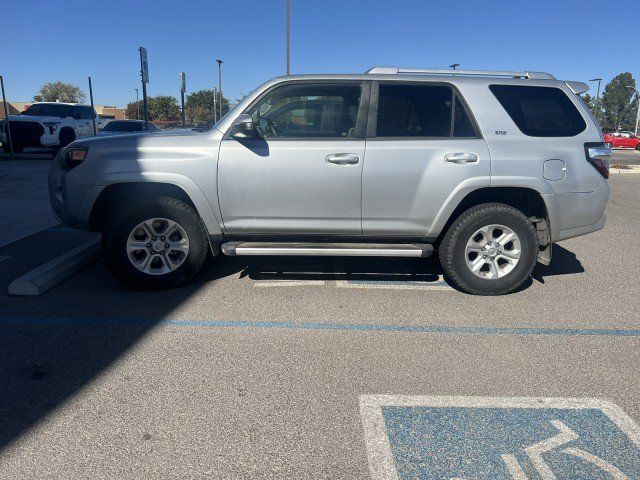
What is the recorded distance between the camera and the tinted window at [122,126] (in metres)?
18.0

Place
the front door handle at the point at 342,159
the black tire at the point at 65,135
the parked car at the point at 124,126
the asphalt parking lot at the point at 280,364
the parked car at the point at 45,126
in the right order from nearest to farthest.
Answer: the asphalt parking lot at the point at 280,364
the front door handle at the point at 342,159
the parked car at the point at 124,126
the parked car at the point at 45,126
the black tire at the point at 65,135

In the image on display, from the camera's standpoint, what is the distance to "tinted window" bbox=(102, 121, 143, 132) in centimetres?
1798

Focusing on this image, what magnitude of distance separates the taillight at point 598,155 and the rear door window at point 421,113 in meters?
1.06

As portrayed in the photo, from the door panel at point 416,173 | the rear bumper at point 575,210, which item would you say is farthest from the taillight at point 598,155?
the door panel at point 416,173

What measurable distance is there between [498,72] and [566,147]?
1.01 metres

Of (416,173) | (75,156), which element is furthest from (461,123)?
(75,156)

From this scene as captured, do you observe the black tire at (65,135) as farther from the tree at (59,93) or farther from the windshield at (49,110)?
the tree at (59,93)

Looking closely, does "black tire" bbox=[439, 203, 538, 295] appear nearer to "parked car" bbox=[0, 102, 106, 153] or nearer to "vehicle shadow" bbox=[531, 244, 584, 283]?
"vehicle shadow" bbox=[531, 244, 584, 283]

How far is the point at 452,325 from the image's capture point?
13.7 ft

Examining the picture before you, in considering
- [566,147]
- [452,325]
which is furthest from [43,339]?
[566,147]

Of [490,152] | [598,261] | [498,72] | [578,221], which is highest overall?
[498,72]

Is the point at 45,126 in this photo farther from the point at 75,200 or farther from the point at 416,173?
the point at 416,173

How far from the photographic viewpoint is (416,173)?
4.63 meters

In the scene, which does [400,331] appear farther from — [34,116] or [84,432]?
[34,116]
